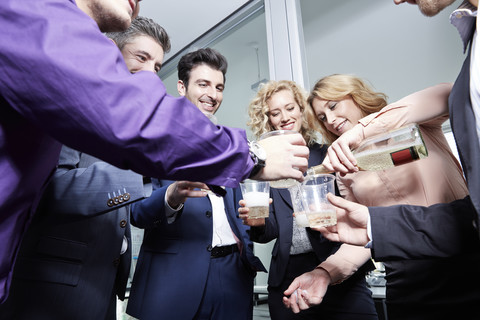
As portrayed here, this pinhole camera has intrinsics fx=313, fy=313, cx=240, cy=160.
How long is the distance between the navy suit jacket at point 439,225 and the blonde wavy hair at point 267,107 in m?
1.34

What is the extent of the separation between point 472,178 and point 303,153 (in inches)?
16.0

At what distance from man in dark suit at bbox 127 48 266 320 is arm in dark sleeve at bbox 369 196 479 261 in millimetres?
709

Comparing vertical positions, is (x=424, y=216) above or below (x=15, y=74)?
below

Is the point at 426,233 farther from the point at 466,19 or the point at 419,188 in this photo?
the point at 466,19

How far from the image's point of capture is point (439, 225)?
0.78 meters

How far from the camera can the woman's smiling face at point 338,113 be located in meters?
1.73

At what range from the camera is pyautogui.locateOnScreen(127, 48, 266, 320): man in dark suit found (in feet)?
4.75

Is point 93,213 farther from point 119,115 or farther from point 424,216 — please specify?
point 424,216

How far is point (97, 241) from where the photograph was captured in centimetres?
114

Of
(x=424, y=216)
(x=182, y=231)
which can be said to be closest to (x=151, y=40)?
(x=182, y=231)

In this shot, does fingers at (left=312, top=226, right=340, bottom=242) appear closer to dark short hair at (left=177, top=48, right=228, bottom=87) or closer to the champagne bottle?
the champagne bottle

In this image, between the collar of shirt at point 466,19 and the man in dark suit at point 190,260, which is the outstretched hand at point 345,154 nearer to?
the collar of shirt at point 466,19

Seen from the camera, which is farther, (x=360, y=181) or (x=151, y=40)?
(x=151, y=40)

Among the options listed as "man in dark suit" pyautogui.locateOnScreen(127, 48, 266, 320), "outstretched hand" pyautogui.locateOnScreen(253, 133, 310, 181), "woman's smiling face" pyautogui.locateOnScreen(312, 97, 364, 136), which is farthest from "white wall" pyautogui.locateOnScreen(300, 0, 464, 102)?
"outstretched hand" pyautogui.locateOnScreen(253, 133, 310, 181)
